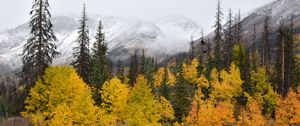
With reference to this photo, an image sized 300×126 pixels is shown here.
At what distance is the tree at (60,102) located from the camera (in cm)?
4378

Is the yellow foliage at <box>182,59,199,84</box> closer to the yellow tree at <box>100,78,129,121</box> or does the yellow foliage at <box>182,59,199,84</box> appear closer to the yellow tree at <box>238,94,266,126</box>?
A: the yellow tree at <box>238,94,266,126</box>

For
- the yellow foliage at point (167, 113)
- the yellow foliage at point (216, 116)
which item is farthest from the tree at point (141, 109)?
the yellow foliage at point (167, 113)

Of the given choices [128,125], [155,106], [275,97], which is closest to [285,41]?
[275,97]

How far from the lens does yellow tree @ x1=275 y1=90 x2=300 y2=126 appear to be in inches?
2238

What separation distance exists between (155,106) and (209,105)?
12.1 meters

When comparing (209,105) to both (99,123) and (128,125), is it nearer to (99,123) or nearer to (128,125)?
(128,125)

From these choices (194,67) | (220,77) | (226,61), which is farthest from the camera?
(194,67)

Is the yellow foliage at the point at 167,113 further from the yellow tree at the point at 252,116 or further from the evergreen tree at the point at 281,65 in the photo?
the evergreen tree at the point at 281,65

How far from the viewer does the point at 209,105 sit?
206 feet

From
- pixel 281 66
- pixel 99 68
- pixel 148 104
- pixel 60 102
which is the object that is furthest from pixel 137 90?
pixel 281 66

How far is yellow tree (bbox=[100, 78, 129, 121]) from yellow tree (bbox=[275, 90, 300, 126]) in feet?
67.4

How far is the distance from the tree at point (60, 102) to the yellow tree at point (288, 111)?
25.7 meters

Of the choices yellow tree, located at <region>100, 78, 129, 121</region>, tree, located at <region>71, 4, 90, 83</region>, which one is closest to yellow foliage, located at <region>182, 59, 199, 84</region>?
tree, located at <region>71, 4, 90, 83</region>

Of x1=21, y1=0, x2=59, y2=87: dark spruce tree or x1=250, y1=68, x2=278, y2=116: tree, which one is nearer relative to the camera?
x1=21, y1=0, x2=59, y2=87: dark spruce tree
